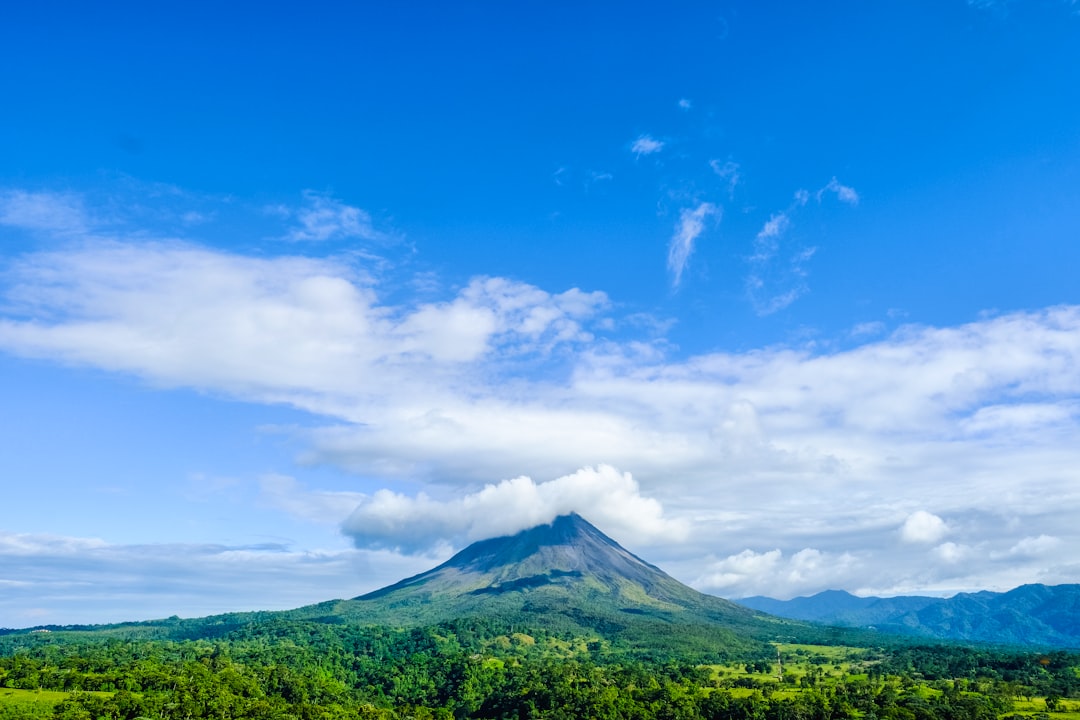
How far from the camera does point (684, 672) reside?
166 m

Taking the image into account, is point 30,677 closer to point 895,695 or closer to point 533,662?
point 533,662

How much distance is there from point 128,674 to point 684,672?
11133 centimetres

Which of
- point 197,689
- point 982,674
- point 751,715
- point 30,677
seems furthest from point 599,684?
point 30,677

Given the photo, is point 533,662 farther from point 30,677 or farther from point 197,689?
point 30,677

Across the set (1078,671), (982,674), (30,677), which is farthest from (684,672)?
(30,677)

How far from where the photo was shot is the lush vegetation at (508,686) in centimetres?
10875

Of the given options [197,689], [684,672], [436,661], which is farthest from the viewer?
[436,661]

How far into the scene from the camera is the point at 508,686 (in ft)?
487

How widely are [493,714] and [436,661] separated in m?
43.2

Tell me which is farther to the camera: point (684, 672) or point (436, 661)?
point (436, 661)

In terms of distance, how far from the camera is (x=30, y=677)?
121 meters

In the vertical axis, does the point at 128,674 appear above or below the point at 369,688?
above

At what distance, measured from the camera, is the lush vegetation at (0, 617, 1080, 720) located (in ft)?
357

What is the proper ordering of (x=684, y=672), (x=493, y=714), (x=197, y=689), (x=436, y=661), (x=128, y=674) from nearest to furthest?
(x=197, y=689) → (x=128, y=674) → (x=493, y=714) → (x=684, y=672) → (x=436, y=661)
